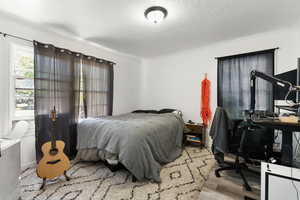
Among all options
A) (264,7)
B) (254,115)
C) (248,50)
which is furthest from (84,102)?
(248,50)

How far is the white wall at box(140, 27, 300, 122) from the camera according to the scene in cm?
246

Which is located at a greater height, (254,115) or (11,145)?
(254,115)

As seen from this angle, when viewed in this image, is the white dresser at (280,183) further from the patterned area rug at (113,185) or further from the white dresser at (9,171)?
the white dresser at (9,171)

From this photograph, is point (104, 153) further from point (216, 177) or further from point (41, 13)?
point (41, 13)

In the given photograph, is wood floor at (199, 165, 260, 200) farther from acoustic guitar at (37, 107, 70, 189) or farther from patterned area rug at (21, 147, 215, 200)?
acoustic guitar at (37, 107, 70, 189)

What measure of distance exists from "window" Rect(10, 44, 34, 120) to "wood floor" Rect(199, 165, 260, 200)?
2.90 metres

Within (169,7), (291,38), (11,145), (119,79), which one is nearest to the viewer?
(11,145)

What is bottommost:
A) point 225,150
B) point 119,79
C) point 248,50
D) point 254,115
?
point 225,150

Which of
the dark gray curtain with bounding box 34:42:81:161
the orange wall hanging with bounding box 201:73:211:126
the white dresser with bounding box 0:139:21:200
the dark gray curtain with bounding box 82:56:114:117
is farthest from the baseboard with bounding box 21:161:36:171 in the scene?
the orange wall hanging with bounding box 201:73:211:126

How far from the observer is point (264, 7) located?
1840mm

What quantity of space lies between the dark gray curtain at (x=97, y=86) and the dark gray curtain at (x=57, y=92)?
178 mm

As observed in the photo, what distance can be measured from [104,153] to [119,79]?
85.0 inches

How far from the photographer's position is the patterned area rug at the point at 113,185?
1.60 metres

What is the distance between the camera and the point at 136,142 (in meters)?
1.81
